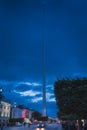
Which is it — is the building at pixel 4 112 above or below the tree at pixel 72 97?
above

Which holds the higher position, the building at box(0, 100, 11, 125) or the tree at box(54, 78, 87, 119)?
the building at box(0, 100, 11, 125)

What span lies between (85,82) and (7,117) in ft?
468

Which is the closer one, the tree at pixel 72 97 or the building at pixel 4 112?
the tree at pixel 72 97

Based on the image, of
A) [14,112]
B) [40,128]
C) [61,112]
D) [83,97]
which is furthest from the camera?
[14,112]

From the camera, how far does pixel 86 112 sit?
31.1 m

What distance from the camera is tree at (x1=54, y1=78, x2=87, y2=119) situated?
30469 millimetres

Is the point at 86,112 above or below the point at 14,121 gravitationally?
below

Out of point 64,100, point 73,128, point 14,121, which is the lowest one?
point 73,128

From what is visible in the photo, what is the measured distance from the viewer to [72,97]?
30484 millimetres

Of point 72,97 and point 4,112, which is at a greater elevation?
point 4,112

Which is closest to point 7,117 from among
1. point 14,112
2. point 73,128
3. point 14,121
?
point 14,121

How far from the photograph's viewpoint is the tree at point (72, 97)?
30469mm

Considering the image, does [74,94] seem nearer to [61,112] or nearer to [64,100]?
[64,100]

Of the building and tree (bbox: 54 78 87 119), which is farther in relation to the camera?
the building
